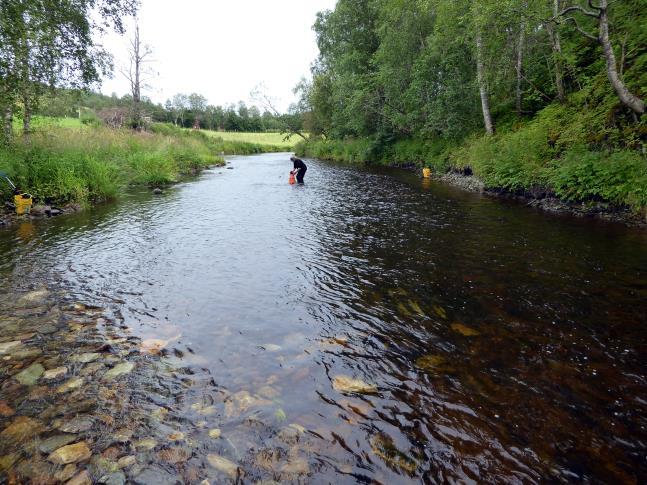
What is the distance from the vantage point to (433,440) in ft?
12.8

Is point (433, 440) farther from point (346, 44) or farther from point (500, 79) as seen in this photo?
point (346, 44)

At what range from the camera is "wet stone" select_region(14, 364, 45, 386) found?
457 centimetres

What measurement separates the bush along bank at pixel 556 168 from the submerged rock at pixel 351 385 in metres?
12.0

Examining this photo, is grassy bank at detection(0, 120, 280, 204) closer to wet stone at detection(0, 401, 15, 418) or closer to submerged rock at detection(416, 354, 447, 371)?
wet stone at detection(0, 401, 15, 418)

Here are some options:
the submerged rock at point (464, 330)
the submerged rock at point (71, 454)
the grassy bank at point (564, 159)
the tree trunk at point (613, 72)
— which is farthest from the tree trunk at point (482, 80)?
the submerged rock at point (71, 454)

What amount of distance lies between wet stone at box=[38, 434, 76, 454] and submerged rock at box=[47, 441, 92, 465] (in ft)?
0.21

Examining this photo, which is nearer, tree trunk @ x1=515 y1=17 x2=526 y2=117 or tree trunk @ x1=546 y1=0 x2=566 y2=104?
tree trunk @ x1=546 y1=0 x2=566 y2=104

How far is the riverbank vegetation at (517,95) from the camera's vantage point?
13.5 metres

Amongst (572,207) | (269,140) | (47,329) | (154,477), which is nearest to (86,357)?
(47,329)

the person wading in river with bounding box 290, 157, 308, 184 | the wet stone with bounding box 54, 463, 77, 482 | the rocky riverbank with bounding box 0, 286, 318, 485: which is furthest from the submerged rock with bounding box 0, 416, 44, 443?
the person wading in river with bounding box 290, 157, 308, 184

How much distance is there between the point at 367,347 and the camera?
565 cm

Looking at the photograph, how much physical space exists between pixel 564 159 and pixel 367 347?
13919mm

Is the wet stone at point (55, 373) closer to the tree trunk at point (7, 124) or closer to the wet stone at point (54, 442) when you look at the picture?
the wet stone at point (54, 442)

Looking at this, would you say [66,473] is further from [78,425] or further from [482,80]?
[482,80]
